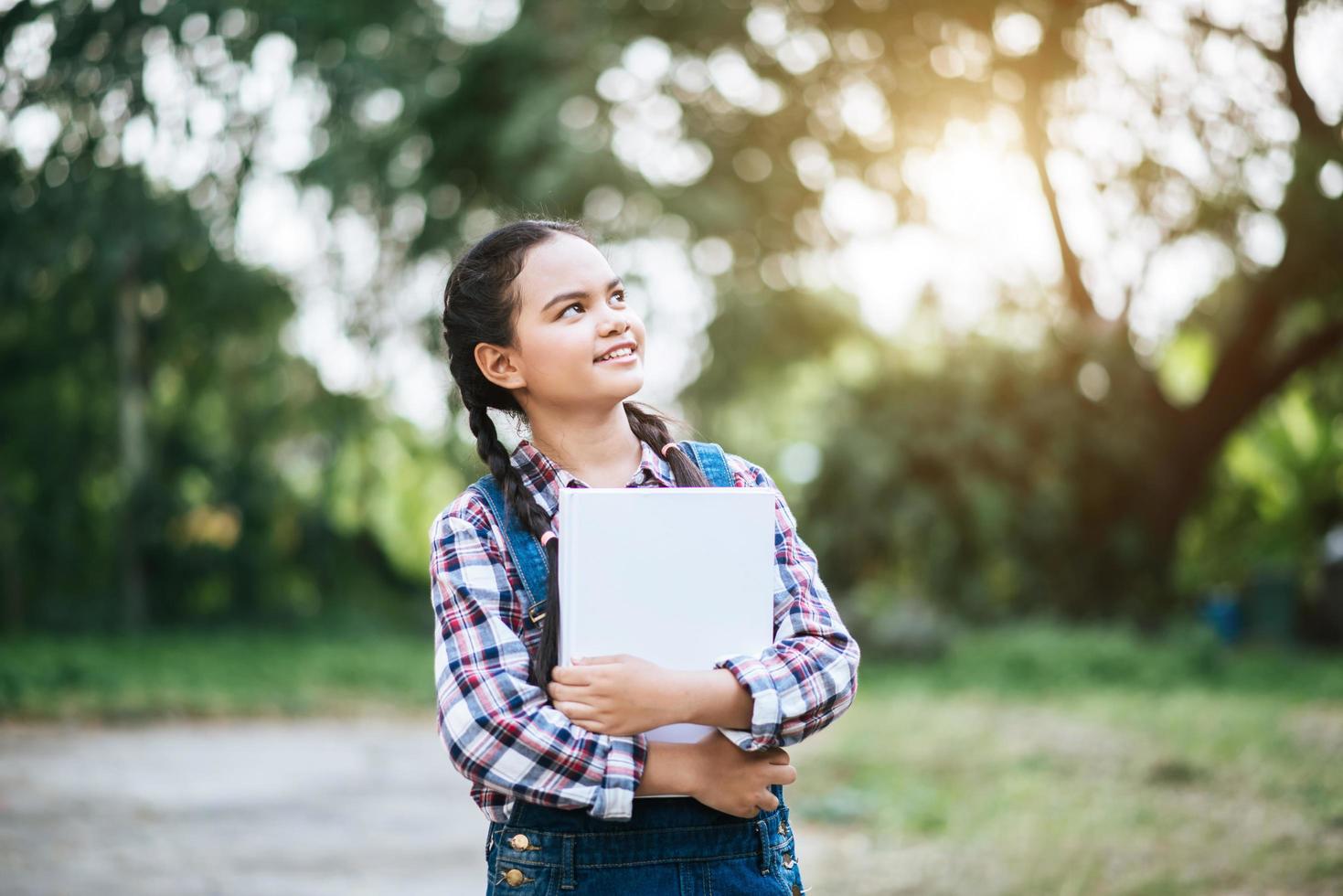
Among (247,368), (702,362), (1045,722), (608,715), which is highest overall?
(247,368)

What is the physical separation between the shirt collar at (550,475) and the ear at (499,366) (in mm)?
80

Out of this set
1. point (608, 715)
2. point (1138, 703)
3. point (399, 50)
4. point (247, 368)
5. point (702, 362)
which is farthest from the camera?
point (247, 368)

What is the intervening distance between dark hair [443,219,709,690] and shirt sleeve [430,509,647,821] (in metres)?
0.13

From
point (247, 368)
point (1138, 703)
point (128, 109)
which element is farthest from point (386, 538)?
point (128, 109)

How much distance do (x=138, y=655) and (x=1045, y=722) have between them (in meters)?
7.17

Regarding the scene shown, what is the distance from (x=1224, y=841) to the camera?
175 inches

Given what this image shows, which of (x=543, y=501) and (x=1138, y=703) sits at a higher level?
(x=1138, y=703)

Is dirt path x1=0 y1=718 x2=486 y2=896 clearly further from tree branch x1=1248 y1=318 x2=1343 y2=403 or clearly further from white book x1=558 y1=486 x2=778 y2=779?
tree branch x1=1248 y1=318 x2=1343 y2=403

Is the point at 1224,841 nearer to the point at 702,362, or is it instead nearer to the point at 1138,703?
the point at 1138,703

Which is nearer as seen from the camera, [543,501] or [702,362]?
[543,501]

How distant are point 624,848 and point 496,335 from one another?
67 cm

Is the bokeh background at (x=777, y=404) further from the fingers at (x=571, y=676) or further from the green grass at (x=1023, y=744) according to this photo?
the fingers at (x=571, y=676)

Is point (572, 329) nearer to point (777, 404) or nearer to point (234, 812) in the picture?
point (234, 812)

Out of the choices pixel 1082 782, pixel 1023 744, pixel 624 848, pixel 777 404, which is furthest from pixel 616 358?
pixel 777 404
